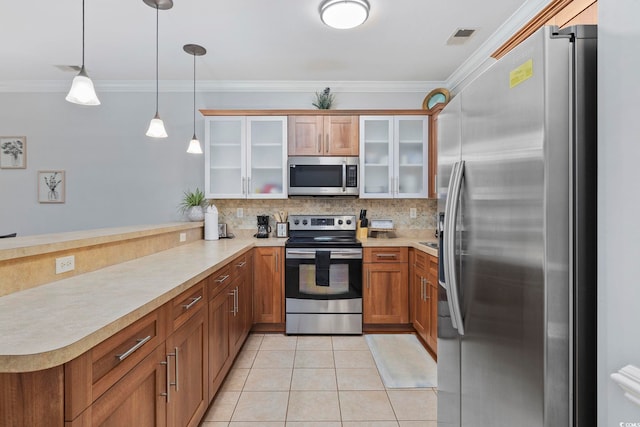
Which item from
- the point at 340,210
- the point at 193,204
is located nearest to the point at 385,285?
the point at 340,210

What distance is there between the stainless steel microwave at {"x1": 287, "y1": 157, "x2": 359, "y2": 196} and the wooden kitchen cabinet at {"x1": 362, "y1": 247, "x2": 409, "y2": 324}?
2.54 feet

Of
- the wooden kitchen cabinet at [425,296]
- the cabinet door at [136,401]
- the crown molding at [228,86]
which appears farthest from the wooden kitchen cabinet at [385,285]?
the cabinet door at [136,401]

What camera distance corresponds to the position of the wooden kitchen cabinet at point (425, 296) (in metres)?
2.77

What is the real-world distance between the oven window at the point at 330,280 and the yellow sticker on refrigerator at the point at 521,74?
2.46m

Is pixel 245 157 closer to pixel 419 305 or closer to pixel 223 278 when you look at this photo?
pixel 223 278

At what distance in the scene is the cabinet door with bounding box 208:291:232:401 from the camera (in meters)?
1.99

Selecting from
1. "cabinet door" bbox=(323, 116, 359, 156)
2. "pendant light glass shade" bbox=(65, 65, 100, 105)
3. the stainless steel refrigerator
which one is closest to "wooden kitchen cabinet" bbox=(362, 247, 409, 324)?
"cabinet door" bbox=(323, 116, 359, 156)

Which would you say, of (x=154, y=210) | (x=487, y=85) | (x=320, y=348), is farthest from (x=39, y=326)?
(x=154, y=210)

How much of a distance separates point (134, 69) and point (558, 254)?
4.01 metres

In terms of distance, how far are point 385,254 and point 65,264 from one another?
2.53 metres

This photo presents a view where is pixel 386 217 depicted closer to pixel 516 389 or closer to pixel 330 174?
pixel 330 174

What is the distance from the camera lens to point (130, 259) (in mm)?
2217

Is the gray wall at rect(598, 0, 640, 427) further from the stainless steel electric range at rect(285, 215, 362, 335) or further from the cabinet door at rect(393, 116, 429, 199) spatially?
the cabinet door at rect(393, 116, 429, 199)

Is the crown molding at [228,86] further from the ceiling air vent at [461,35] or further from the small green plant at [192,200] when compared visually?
the small green plant at [192,200]
